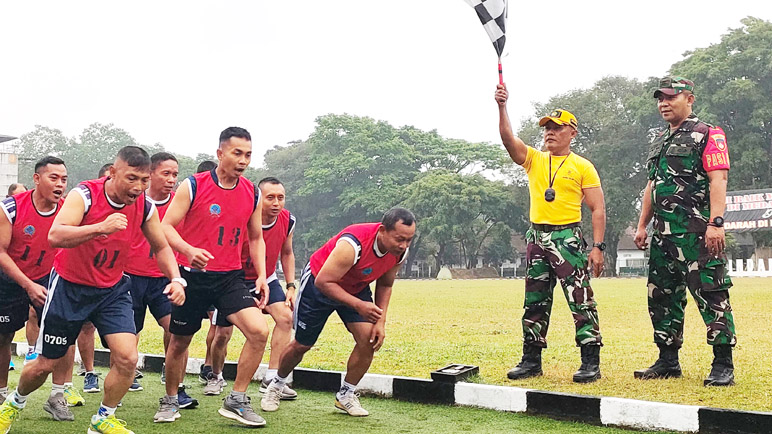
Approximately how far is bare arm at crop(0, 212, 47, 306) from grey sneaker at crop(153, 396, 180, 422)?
1220 millimetres

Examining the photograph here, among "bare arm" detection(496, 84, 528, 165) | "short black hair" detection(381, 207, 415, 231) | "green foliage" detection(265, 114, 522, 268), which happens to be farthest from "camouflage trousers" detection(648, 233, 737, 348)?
"green foliage" detection(265, 114, 522, 268)

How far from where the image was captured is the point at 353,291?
661cm

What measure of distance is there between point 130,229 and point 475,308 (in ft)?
45.7

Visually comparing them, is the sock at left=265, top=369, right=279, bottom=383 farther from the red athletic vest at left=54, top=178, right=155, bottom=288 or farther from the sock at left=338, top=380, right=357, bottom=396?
the red athletic vest at left=54, top=178, right=155, bottom=288

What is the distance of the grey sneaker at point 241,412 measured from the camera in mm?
5812

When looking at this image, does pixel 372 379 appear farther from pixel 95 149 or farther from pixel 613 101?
pixel 95 149

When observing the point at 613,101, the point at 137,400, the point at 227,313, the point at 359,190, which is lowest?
the point at 137,400

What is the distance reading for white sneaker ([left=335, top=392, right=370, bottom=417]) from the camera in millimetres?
6297

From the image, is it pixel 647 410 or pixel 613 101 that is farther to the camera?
pixel 613 101

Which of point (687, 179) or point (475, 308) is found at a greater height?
point (687, 179)

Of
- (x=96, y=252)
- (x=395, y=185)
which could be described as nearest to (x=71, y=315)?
(x=96, y=252)

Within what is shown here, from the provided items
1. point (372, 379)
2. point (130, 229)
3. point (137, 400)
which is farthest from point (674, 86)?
point (137, 400)

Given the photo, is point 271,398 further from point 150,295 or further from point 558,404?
point 558,404

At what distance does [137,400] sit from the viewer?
7113 mm
